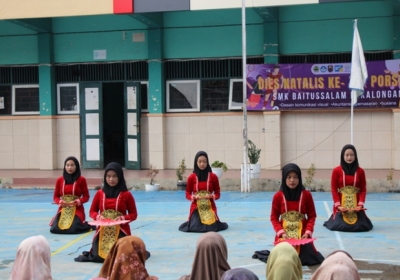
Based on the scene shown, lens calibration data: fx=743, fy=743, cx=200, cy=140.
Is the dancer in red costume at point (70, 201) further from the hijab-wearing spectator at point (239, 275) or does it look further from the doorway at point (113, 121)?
the doorway at point (113, 121)

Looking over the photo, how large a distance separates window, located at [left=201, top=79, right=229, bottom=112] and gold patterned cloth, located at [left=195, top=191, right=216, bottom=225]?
790 cm

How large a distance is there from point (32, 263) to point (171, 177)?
11793 millimetres

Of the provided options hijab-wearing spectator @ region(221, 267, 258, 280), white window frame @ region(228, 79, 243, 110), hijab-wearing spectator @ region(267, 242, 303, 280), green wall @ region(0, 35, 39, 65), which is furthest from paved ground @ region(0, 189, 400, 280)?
green wall @ region(0, 35, 39, 65)

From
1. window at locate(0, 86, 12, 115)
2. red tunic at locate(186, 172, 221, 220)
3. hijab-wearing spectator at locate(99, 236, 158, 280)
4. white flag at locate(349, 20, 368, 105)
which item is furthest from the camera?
window at locate(0, 86, 12, 115)

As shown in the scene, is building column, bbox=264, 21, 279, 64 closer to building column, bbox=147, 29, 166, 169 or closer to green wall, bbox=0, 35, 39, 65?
building column, bbox=147, 29, 166, 169

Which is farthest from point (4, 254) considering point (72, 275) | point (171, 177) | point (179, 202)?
point (171, 177)

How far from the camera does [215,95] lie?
64.0 feet

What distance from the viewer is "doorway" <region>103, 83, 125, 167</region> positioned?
22.9 metres

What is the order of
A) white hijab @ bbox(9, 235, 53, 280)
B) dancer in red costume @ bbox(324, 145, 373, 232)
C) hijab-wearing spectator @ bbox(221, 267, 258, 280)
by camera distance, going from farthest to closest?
dancer in red costume @ bbox(324, 145, 373, 232) < white hijab @ bbox(9, 235, 53, 280) < hijab-wearing spectator @ bbox(221, 267, 258, 280)

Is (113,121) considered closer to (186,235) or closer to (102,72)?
(102,72)

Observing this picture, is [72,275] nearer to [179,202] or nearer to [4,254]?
[4,254]

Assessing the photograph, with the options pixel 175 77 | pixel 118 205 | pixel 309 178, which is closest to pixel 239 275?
pixel 118 205

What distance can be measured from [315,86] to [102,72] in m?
5.74

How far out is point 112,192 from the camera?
31.4ft
